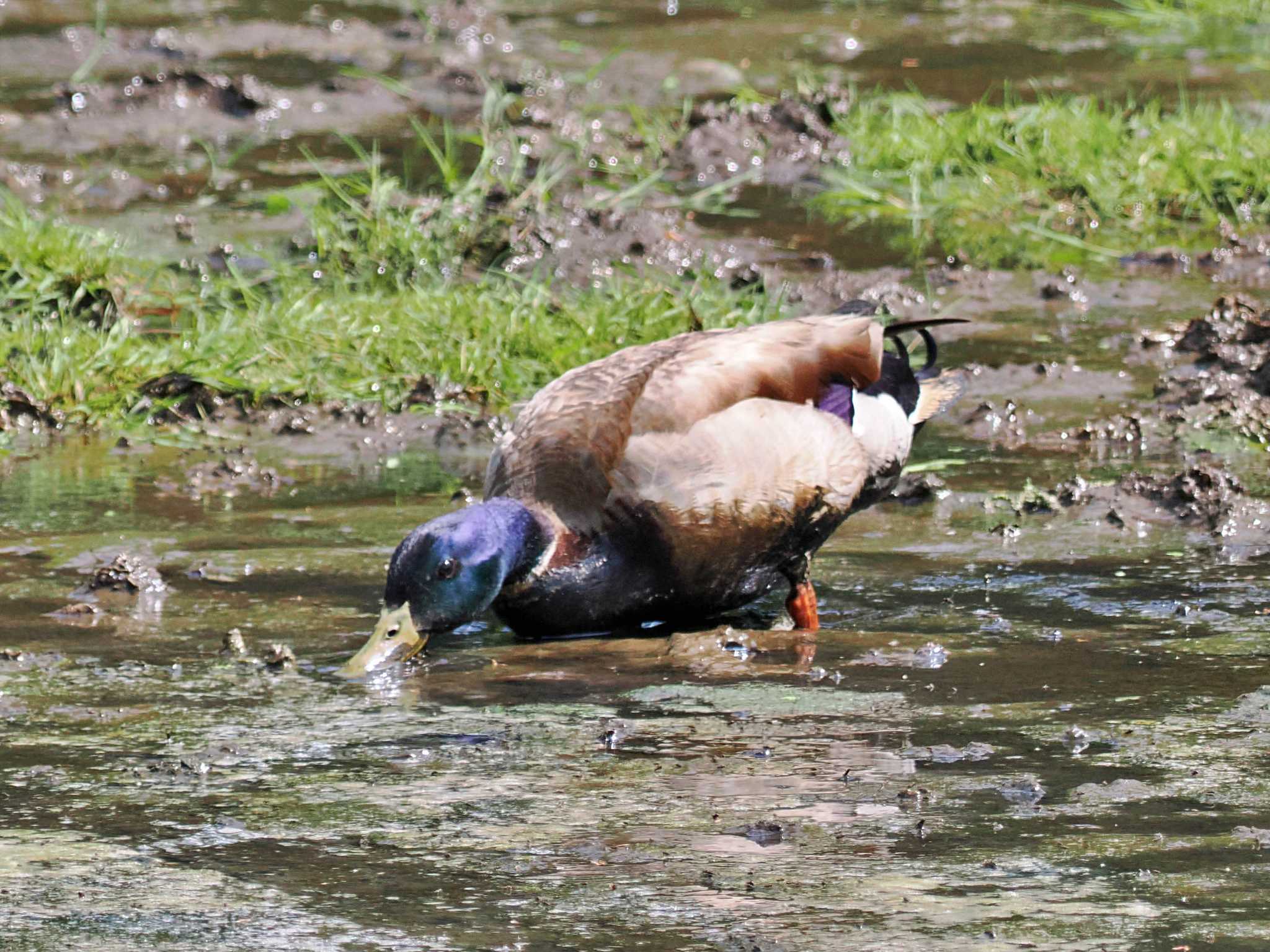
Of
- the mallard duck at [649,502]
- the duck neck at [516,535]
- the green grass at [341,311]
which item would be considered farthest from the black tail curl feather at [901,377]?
the green grass at [341,311]

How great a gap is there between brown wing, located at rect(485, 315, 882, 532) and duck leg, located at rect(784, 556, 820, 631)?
41cm

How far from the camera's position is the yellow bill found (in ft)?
13.7

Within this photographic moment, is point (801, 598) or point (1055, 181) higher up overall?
point (1055, 181)

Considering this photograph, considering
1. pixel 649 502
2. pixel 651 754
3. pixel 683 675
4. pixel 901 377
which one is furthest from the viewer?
pixel 901 377

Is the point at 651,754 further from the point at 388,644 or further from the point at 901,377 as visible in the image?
the point at 901,377

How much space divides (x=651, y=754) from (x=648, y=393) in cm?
137

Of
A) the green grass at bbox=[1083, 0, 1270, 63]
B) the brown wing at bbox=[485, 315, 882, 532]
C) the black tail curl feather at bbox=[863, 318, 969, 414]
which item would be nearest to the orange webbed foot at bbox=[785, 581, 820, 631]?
the brown wing at bbox=[485, 315, 882, 532]

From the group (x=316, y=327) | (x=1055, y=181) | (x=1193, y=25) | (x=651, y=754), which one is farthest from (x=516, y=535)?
(x=1193, y=25)

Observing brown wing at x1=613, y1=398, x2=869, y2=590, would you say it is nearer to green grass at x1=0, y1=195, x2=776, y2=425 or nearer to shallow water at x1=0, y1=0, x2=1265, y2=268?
green grass at x1=0, y1=195, x2=776, y2=425

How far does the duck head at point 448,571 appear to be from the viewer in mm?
4328

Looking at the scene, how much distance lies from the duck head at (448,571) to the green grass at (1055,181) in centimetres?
405

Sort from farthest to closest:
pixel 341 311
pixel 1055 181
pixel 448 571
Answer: pixel 1055 181 < pixel 341 311 < pixel 448 571

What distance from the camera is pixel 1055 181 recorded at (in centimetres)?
868

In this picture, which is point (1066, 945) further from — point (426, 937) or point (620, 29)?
point (620, 29)
